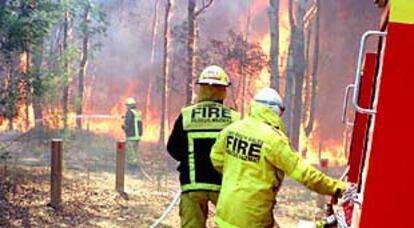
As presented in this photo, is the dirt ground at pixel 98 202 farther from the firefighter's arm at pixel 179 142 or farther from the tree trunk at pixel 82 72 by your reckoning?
the firefighter's arm at pixel 179 142

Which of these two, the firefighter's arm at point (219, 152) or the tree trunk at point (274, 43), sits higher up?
the tree trunk at point (274, 43)

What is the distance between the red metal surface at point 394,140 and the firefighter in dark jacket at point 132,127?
18.8 ft

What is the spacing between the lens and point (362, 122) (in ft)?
11.0

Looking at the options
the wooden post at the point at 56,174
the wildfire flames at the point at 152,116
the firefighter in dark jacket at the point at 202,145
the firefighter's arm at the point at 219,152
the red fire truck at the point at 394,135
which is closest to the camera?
the red fire truck at the point at 394,135

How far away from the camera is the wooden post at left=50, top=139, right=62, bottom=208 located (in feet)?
22.5

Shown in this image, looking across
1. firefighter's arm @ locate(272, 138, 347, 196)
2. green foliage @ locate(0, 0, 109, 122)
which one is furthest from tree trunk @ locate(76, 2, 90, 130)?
firefighter's arm @ locate(272, 138, 347, 196)

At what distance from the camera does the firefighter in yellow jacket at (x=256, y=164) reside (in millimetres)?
2934

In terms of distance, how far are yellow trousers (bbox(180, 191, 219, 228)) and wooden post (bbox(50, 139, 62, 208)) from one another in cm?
349

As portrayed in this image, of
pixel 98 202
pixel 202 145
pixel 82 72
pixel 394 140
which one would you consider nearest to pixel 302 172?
pixel 202 145

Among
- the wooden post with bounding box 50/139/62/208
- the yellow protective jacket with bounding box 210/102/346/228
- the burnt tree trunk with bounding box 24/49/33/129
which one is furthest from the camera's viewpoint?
the burnt tree trunk with bounding box 24/49/33/129

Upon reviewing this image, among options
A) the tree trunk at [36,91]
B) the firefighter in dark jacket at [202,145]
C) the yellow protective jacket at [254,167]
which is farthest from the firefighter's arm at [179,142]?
the tree trunk at [36,91]

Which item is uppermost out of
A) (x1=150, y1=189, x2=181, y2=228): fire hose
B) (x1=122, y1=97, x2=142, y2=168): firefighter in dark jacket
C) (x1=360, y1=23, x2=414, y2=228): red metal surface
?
(x1=360, y1=23, x2=414, y2=228): red metal surface

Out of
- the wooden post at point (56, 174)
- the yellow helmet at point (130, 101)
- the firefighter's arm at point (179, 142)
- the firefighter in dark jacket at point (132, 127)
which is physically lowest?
the wooden post at point (56, 174)

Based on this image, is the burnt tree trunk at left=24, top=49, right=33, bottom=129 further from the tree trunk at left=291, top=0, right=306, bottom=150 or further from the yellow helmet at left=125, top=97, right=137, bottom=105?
the tree trunk at left=291, top=0, right=306, bottom=150
